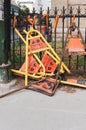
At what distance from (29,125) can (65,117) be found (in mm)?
608

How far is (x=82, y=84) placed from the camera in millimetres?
6672

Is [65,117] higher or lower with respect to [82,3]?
lower

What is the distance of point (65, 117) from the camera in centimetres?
526

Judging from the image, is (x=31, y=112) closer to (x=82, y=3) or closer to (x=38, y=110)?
(x=38, y=110)

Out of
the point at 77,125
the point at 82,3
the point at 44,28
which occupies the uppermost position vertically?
the point at 82,3

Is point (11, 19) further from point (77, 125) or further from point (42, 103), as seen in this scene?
point (77, 125)

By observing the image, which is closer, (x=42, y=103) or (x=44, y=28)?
(x=42, y=103)

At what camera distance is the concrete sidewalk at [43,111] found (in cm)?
494

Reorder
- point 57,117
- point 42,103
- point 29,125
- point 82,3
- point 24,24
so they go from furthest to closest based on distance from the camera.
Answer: point 82,3 → point 24,24 → point 42,103 → point 57,117 → point 29,125

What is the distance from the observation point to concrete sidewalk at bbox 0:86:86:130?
16.2 feet

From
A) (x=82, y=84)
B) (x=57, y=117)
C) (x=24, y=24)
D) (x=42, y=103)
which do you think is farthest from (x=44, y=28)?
(x=57, y=117)

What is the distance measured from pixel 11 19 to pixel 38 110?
2.25 metres

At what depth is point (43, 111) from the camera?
18.1 feet

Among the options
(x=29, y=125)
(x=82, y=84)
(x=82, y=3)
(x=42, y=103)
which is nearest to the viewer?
(x=29, y=125)
